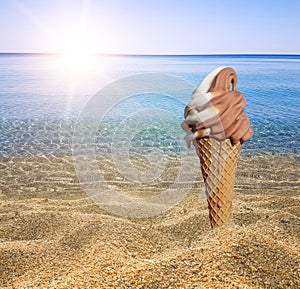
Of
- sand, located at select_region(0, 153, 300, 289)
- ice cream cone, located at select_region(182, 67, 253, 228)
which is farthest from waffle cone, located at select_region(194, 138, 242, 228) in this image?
sand, located at select_region(0, 153, 300, 289)

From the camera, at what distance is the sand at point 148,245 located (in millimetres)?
2549

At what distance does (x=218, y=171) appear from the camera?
3.18 metres

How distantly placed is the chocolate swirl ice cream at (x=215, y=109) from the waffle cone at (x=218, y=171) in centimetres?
10

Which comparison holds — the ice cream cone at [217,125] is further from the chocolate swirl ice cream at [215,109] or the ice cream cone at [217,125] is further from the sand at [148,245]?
the sand at [148,245]

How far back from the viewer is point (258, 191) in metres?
6.43

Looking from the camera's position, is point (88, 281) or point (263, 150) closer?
point (88, 281)

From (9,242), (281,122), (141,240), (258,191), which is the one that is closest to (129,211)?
(141,240)

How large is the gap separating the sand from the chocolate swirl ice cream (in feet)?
3.20

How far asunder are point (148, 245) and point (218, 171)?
3.59ft

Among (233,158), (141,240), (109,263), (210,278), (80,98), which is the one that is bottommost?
(80,98)

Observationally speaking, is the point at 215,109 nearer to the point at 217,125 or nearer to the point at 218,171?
the point at 217,125

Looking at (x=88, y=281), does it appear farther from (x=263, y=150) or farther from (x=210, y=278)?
(x=263, y=150)

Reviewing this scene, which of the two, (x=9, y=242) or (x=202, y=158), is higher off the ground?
(x=202, y=158)

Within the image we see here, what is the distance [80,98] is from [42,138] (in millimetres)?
10027
